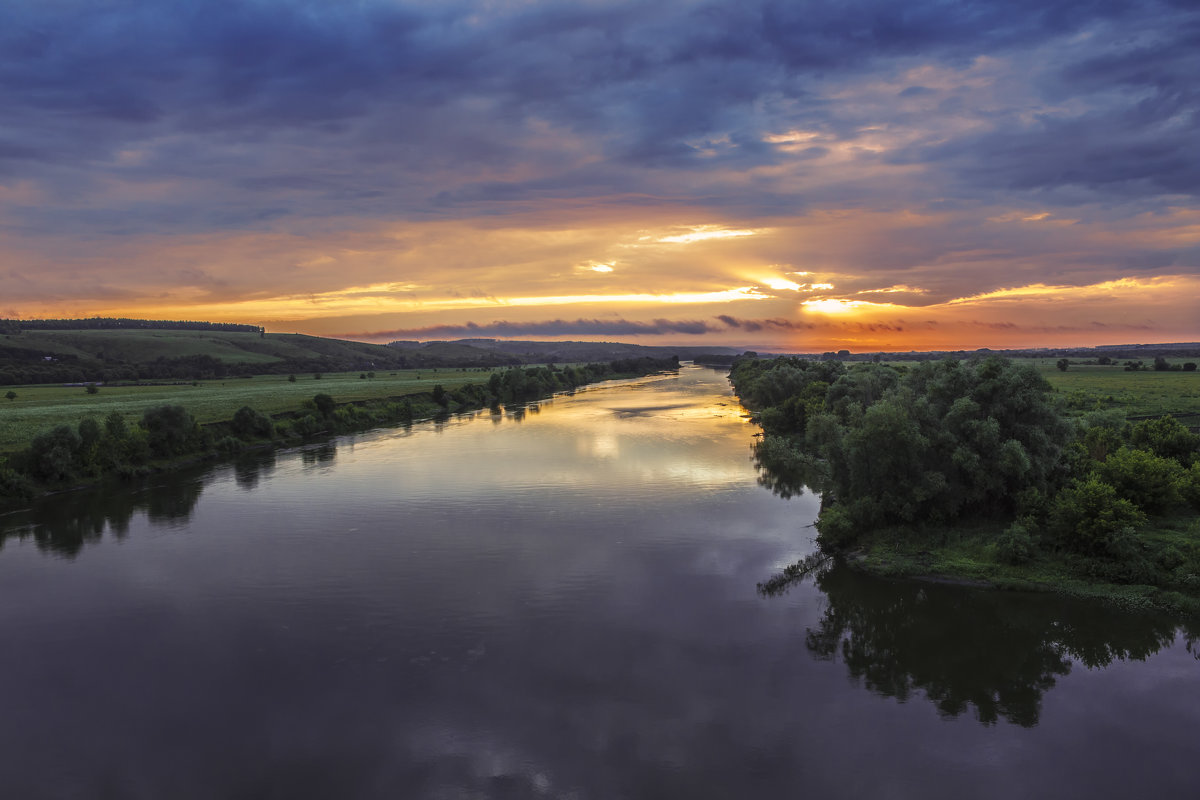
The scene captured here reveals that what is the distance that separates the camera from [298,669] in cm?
2250

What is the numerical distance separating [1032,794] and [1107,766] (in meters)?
2.86

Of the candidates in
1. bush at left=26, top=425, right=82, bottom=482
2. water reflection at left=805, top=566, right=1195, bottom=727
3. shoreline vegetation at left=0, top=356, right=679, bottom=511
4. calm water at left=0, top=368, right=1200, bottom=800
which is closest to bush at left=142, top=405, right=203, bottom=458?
shoreline vegetation at left=0, top=356, right=679, bottom=511

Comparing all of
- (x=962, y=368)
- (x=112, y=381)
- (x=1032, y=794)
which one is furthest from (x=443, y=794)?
(x=112, y=381)

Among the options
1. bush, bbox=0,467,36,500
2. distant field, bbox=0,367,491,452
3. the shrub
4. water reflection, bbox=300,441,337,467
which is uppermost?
distant field, bbox=0,367,491,452

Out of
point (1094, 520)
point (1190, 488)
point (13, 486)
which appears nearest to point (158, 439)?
point (13, 486)

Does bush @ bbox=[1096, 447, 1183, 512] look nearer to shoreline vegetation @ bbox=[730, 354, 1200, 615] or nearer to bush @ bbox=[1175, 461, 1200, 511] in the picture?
shoreline vegetation @ bbox=[730, 354, 1200, 615]

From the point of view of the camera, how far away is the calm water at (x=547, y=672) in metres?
17.3

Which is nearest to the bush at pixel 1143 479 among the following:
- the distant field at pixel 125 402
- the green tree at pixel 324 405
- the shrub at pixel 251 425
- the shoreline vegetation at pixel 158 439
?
the shoreline vegetation at pixel 158 439

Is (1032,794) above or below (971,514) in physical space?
below

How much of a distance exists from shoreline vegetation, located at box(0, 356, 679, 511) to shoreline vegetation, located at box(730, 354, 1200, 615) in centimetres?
5207

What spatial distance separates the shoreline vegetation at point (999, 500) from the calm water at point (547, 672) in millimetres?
1951

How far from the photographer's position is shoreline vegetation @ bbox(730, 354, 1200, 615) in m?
27.4

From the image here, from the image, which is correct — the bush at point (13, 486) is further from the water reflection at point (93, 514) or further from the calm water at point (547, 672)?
the calm water at point (547, 672)

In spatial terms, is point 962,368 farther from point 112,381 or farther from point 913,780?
point 112,381
